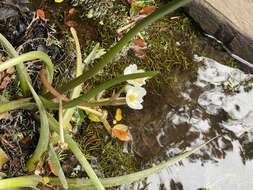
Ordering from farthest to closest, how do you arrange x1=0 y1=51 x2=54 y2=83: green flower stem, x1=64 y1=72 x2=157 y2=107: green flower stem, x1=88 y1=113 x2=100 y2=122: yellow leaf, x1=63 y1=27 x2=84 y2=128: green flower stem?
x1=88 y1=113 x2=100 y2=122: yellow leaf, x1=63 y1=27 x2=84 y2=128: green flower stem, x1=0 y1=51 x2=54 y2=83: green flower stem, x1=64 y1=72 x2=157 y2=107: green flower stem

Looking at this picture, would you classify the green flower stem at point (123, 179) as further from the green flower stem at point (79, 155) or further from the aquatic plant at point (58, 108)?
the green flower stem at point (79, 155)

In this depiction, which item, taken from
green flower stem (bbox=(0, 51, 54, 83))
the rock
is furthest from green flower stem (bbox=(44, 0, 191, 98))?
the rock

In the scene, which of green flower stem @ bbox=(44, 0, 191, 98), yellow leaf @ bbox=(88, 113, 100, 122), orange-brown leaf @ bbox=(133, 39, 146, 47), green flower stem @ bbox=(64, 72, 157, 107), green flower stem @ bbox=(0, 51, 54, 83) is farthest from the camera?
orange-brown leaf @ bbox=(133, 39, 146, 47)

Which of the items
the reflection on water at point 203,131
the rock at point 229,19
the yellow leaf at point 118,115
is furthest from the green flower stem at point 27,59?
the rock at point 229,19

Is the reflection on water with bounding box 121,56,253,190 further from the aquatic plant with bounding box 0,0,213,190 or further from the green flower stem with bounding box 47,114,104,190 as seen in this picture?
the green flower stem with bounding box 47,114,104,190

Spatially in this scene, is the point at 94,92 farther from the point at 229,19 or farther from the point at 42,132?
the point at 229,19
